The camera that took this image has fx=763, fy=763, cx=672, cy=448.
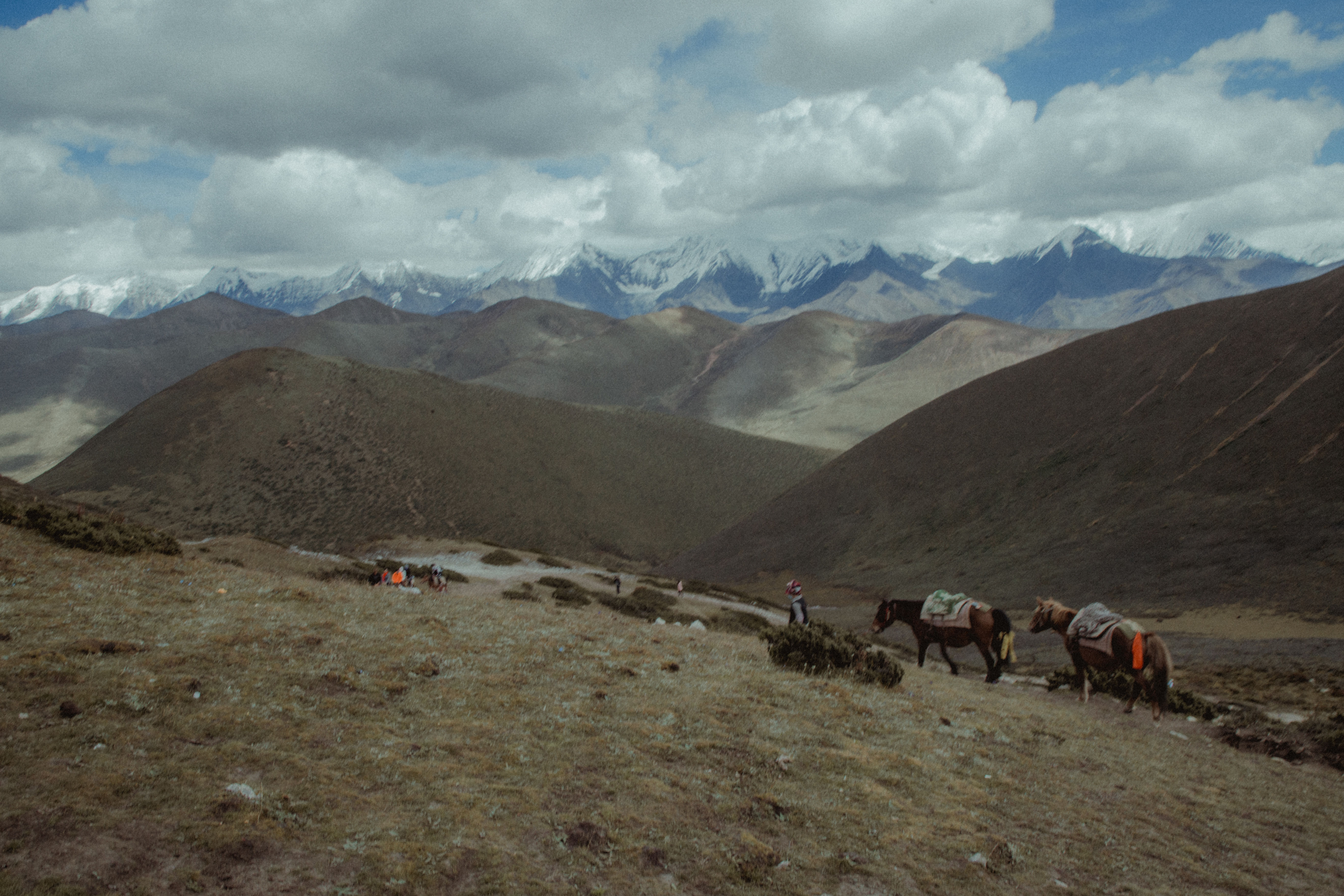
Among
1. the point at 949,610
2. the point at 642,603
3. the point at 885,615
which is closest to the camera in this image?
the point at 949,610

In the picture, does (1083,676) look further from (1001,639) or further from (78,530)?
(78,530)

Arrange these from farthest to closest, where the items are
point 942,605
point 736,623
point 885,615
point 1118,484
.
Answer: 1. point 1118,484
2. point 736,623
3. point 885,615
4. point 942,605

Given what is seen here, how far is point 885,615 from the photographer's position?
18.1 meters

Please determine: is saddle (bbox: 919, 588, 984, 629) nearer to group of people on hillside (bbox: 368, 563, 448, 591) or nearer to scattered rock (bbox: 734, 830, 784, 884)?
scattered rock (bbox: 734, 830, 784, 884)

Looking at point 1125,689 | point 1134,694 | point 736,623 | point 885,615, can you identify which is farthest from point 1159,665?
point 736,623

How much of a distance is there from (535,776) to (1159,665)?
12216mm

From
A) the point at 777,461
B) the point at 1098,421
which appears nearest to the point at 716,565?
the point at 1098,421

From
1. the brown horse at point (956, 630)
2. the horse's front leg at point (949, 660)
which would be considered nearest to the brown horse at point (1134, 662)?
the brown horse at point (956, 630)

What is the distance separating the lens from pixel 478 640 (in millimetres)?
13477

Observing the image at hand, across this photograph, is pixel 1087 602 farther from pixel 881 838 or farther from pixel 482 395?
pixel 482 395

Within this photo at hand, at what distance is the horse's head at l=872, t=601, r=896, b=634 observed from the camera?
18.0m

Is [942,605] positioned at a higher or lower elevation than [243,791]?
higher

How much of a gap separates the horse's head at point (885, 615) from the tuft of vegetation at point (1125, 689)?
400 cm

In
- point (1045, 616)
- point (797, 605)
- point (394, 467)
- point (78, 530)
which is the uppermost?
point (394, 467)
